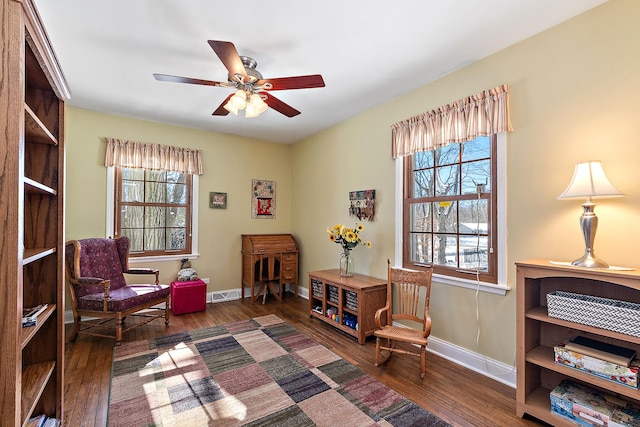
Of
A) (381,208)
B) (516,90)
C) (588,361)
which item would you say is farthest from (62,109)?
(588,361)

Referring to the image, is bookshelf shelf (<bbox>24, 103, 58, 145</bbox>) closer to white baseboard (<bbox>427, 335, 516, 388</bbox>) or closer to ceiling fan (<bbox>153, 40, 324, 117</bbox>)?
ceiling fan (<bbox>153, 40, 324, 117</bbox>)

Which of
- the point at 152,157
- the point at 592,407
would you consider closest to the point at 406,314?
the point at 592,407

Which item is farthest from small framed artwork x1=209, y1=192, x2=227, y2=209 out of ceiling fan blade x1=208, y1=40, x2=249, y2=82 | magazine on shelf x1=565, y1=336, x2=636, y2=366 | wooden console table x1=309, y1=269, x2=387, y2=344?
magazine on shelf x1=565, y1=336, x2=636, y2=366

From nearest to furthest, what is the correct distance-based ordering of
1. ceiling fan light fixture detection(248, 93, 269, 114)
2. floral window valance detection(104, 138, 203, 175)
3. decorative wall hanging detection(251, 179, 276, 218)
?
ceiling fan light fixture detection(248, 93, 269, 114)
floral window valance detection(104, 138, 203, 175)
decorative wall hanging detection(251, 179, 276, 218)

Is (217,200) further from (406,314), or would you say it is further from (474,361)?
(474,361)

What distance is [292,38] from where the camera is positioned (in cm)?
232

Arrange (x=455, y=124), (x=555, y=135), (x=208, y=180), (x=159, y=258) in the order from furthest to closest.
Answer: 1. (x=208, y=180)
2. (x=159, y=258)
3. (x=455, y=124)
4. (x=555, y=135)

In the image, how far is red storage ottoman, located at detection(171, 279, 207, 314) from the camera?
402cm

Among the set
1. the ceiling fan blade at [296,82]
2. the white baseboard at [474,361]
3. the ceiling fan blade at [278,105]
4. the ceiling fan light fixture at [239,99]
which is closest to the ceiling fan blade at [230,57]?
the ceiling fan light fixture at [239,99]

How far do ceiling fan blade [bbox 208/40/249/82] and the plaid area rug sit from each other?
2417 millimetres

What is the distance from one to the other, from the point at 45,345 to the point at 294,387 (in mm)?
1624

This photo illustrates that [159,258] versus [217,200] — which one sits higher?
[217,200]

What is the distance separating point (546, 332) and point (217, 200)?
4317mm

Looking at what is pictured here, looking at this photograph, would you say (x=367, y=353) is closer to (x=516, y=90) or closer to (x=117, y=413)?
(x=117, y=413)
